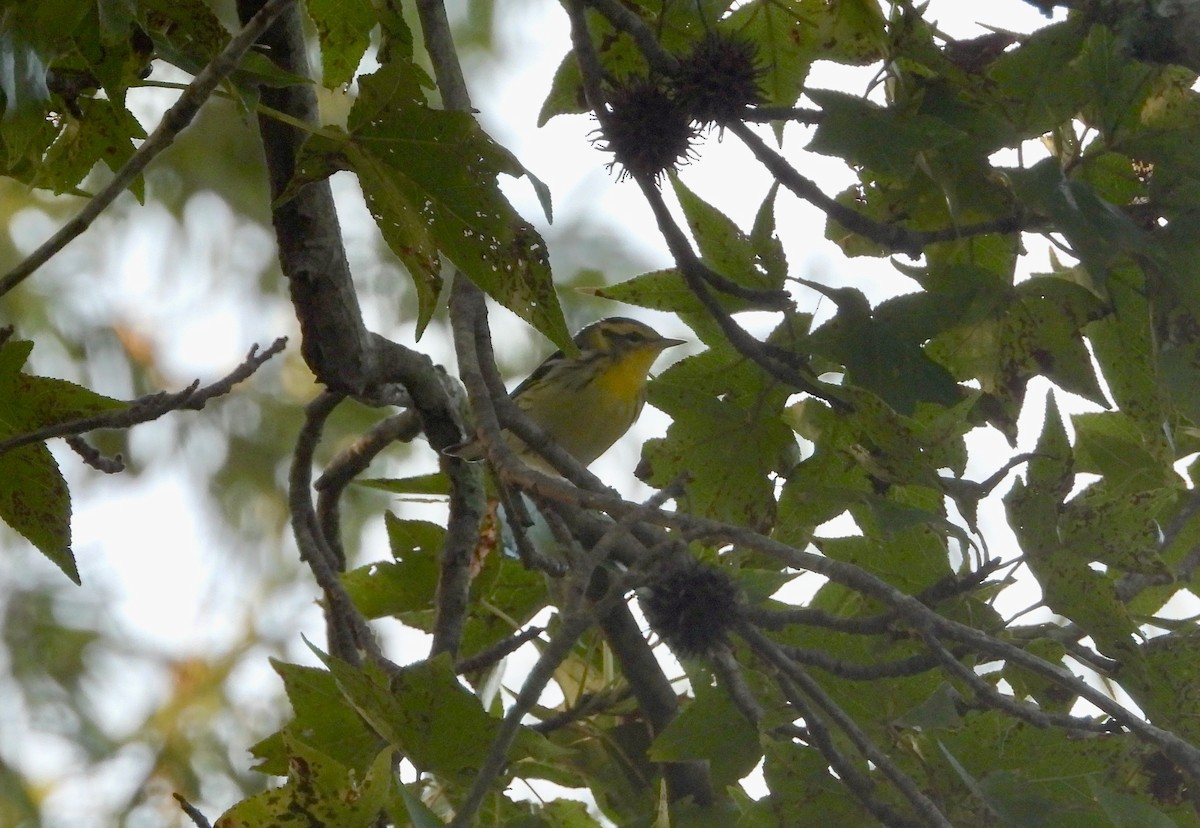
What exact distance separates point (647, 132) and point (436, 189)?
38cm

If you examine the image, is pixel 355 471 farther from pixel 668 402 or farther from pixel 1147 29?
pixel 1147 29

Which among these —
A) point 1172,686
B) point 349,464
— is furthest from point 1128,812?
point 349,464

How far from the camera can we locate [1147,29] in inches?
57.5

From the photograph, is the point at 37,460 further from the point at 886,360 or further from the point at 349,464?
the point at 349,464

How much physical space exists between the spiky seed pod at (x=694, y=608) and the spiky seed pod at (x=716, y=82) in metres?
0.63

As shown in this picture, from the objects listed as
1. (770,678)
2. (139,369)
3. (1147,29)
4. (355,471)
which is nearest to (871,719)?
(770,678)

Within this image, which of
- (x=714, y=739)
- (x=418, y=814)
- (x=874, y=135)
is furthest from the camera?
(x=714, y=739)

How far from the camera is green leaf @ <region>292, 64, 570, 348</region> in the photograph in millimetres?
1533

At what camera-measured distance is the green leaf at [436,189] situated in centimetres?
153

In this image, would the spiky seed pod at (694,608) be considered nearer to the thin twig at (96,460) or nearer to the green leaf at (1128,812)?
the green leaf at (1128,812)

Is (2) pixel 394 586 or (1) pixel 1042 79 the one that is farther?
(2) pixel 394 586

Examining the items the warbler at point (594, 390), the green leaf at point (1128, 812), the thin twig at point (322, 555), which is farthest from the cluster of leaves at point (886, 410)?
the warbler at point (594, 390)

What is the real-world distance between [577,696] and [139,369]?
9.34 feet

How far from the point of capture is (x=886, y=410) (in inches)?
64.5
